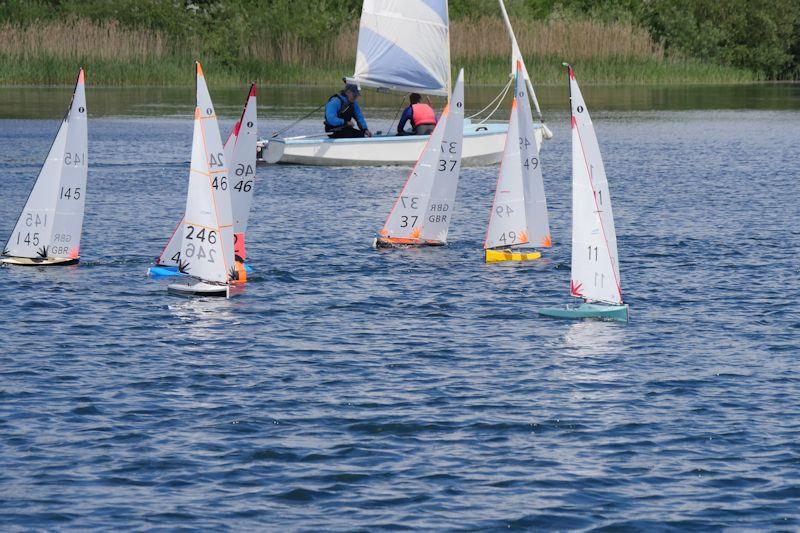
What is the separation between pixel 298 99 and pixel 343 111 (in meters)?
33.6

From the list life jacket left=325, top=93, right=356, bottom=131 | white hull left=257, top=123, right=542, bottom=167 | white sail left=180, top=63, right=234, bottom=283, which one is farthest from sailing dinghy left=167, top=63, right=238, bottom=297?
white hull left=257, top=123, right=542, bottom=167

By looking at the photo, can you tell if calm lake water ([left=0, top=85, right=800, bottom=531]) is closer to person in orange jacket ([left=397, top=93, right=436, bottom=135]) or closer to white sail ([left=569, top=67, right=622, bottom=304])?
white sail ([left=569, top=67, right=622, bottom=304])

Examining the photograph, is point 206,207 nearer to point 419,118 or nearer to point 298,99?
point 419,118

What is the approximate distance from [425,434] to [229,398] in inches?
112

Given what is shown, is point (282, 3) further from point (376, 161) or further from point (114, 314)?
point (114, 314)

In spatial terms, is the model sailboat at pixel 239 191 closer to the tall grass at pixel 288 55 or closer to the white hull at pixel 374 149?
the white hull at pixel 374 149

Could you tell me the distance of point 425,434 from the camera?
1627cm

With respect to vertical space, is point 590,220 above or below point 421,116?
below

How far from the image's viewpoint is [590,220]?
836 inches

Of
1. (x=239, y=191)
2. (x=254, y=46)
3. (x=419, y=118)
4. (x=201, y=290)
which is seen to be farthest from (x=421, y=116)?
(x=254, y=46)

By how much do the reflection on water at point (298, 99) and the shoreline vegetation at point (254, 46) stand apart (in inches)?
38.3

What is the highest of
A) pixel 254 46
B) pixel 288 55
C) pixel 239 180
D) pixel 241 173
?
pixel 254 46

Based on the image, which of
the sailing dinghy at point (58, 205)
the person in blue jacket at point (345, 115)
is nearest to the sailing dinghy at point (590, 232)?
the sailing dinghy at point (58, 205)

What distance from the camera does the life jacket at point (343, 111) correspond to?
145 ft
